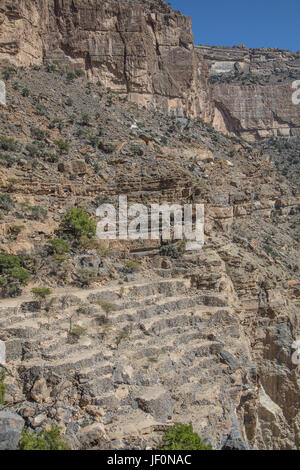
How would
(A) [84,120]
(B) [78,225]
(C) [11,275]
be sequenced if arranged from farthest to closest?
(A) [84,120] < (B) [78,225] < (C) [11,275]

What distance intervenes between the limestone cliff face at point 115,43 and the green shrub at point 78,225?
2084cm

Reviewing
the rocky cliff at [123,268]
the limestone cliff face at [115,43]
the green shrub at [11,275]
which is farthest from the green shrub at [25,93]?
the green shrub at [11,275]

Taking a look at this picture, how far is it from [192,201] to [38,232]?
8.76m

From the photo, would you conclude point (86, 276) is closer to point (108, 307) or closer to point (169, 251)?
point (108, 307)

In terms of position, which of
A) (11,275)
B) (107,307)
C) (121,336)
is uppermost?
(11,275)

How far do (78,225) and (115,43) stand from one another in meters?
29.5

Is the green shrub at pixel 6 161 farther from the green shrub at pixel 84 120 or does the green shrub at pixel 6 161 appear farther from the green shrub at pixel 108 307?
the green shrub at pixel 108 307

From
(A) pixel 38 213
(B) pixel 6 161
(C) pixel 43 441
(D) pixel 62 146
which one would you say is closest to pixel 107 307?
(C) pixel 43 441

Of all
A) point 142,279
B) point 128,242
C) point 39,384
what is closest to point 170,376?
point 39,384

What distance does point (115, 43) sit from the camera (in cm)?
4625

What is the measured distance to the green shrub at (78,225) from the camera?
23.0 m

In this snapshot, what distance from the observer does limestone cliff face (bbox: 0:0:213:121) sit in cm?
4019
